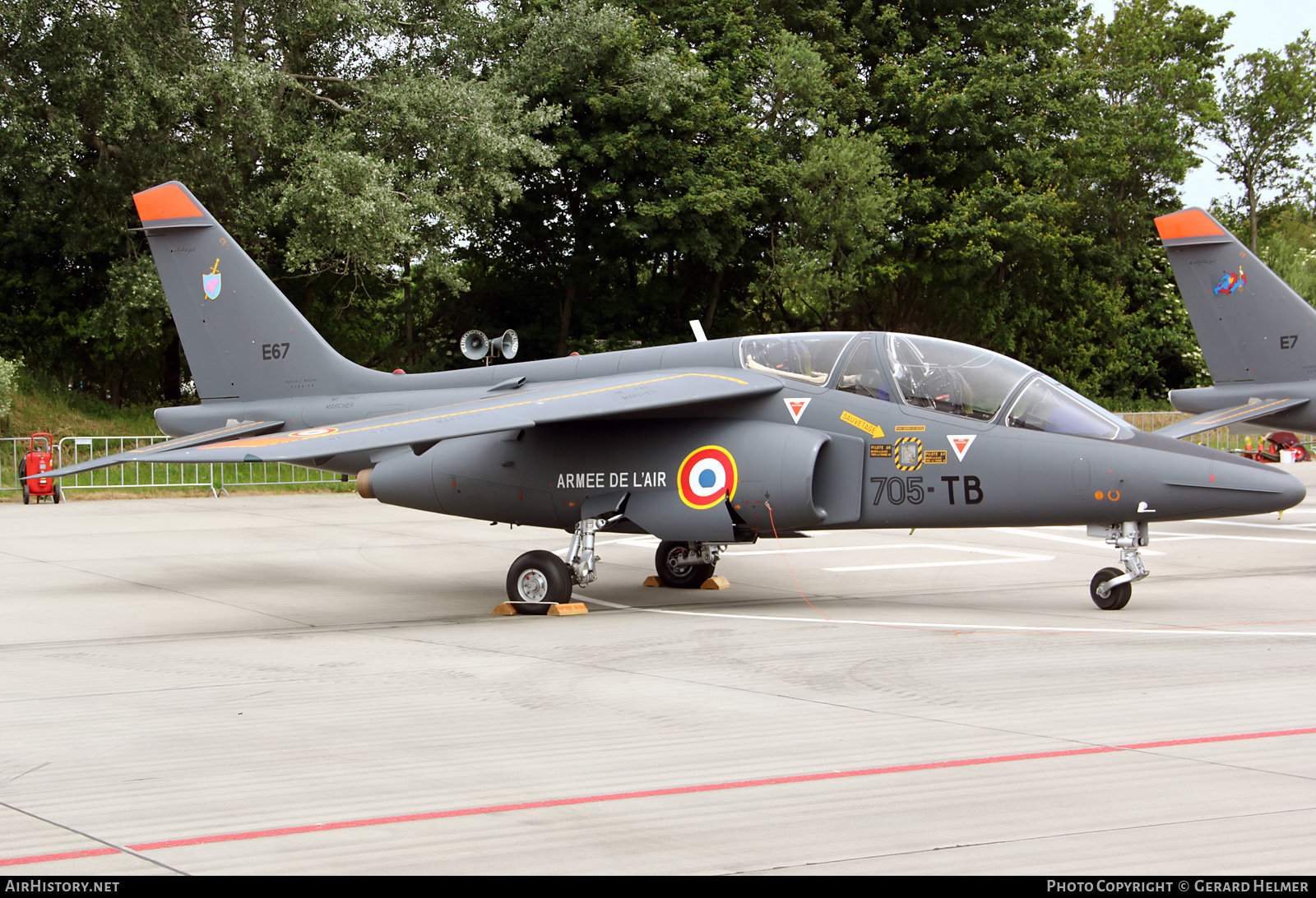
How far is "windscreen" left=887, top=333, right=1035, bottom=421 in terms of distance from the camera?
36.3 ft

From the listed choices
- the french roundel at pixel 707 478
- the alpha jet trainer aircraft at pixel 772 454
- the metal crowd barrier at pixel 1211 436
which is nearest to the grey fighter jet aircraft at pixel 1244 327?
the alpha jet trainer aircraft at pixel 772 454

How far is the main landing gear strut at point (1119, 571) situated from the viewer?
10812 mm

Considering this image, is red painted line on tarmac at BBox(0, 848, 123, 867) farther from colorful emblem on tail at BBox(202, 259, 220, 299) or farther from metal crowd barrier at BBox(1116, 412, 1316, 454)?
metal crowd barrier at BBox(1116, 412, 1316, 454)

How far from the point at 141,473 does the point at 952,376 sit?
2201cm

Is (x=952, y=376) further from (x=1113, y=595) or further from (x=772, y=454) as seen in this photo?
(x=1113, y=595)

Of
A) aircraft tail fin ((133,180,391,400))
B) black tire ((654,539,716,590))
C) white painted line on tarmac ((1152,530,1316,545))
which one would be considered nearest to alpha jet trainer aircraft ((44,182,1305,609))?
black tire ((654,539,716,590))

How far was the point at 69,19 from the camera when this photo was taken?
1112 inches

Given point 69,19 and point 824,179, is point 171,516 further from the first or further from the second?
point 824,179

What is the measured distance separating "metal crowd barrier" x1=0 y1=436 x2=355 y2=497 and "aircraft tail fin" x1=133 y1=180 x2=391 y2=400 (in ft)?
38.8

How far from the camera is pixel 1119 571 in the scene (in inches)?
443

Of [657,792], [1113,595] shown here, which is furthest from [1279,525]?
[657,792]

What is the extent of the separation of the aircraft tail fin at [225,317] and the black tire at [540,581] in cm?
406

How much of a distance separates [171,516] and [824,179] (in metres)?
23.6

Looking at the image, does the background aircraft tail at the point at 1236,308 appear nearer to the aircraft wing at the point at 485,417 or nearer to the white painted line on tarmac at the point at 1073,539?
the white painted line on tarmac at the point at 1073,539
